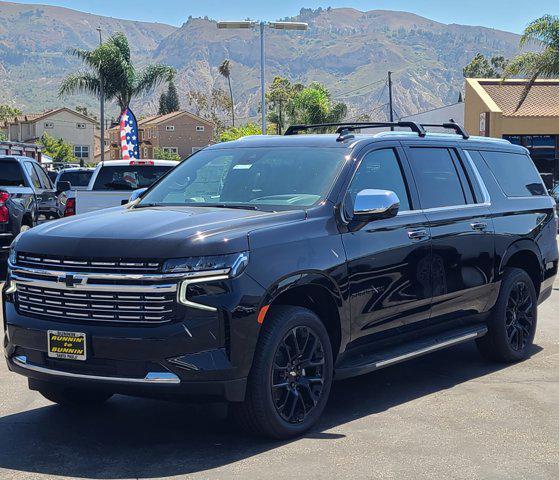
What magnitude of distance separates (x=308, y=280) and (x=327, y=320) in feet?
1.62

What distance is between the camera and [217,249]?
499 cm

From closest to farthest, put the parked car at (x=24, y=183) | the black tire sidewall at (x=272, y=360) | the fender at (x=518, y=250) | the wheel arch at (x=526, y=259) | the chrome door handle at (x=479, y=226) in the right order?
1. the black tire sidewall at (x=272, y=360)
2. the chrome door handle at (x=479, y=226)
3. the fender at (x=518, y=250)
4. the wheel arch at (x=526, y=259)
5. the parked car at (x=24, y=183)

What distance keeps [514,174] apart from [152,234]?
4.23 meters

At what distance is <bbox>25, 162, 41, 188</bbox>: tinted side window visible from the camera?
590 inches

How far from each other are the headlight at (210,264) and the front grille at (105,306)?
0.52 feet

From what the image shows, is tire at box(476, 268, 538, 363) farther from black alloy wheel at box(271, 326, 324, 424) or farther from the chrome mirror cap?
black alloy wheel at box(271, 326, 324, 424)

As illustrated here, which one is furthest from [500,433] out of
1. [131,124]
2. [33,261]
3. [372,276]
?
[131,124]

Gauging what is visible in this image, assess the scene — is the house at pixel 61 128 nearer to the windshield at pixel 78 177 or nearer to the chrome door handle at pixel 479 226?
the windshield at pixel 78 177

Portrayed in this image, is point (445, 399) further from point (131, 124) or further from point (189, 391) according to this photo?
point (131, 124)

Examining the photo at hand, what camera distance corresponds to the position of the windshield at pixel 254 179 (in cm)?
606

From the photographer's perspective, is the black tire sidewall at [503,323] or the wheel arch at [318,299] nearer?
the wheel arch at [318,299]

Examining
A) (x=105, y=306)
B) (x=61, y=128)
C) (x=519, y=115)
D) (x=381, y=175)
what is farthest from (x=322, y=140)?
(x=61, y=128)

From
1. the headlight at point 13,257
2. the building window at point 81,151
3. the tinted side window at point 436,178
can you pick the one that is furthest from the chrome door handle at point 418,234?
the building window at point 81,151

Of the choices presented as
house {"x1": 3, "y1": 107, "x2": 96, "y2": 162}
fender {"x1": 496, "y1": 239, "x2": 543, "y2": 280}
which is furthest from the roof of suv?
house {"x1": 3, "y1": 107, "x2": 96, "y2": 162}
